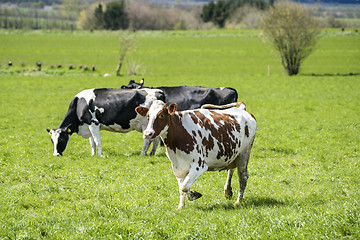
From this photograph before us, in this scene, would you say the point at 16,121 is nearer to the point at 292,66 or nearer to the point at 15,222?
the point at 15,222

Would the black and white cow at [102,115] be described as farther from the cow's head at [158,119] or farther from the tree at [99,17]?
the tree at [99,17]

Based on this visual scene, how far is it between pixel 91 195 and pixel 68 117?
5972 mm

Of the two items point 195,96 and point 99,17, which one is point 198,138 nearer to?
point 195,96

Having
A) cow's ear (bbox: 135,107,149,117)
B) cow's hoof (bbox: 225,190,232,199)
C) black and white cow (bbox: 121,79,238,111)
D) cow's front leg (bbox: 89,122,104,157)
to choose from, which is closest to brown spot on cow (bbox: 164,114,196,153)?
cow's ear (bbox: 135,107,149,117)

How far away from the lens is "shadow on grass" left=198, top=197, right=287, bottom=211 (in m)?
9.49

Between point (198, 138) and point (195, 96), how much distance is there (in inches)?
339

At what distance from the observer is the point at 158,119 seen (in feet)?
29.0

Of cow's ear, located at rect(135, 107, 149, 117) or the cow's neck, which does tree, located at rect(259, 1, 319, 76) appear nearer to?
the cow's neck

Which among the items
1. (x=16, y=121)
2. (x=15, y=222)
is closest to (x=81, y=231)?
(x=15, y=222)

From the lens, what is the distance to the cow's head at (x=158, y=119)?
8.72 meters

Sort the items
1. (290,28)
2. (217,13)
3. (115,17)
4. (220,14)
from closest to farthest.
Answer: (290,28) < (115,17) < (217,13) < (220,14)

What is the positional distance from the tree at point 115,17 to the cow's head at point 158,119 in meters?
140

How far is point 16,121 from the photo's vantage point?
23.5 m

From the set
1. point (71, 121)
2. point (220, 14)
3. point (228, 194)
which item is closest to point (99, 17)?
point (220, 14)
